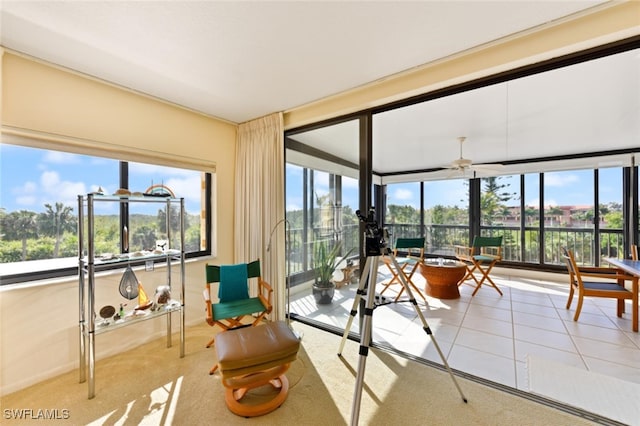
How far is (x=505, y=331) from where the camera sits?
2.74 meters

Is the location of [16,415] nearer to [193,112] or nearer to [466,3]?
[193,112]

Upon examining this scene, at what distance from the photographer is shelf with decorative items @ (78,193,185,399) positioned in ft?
6.13

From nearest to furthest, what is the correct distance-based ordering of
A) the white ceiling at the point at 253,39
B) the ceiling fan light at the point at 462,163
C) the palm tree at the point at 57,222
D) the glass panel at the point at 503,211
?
the white ceiling at the point at 253,39
the palm tree at the point at 57,222
the ceiling fan light at the point at 462,163
the glass panel at the point at 503,211

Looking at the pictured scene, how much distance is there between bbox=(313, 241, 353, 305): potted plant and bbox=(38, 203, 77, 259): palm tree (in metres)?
2.37

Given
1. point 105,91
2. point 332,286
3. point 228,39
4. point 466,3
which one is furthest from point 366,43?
point 332,286

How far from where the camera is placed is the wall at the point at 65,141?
1.83 m

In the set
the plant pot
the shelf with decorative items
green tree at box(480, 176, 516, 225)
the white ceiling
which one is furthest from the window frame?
green tree at box(480, 176, 516, 225)

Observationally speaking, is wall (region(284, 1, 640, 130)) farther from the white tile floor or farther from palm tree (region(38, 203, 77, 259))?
palm tree (region(38, 203, 77, 259))

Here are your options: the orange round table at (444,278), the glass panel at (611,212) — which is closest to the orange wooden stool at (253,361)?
the orange round table at (444,278)

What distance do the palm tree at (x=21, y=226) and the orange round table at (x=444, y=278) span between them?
448 centimetres

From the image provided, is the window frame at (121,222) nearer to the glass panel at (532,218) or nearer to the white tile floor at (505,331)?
the white tile floor at (505,331)

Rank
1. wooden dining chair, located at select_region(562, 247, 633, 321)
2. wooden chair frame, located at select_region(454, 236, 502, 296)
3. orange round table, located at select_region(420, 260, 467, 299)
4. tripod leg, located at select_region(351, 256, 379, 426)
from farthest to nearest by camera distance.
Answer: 1. wooden chair frame, located at select_region(454, 236, 502, 296)
2. orange round table, located at select_region(420, 260, 467, 299)
3. wooden dining chair, located at select_region(562, 247, 633, 321)
4. tripod leg, located at select_region(351, 256, 379, 426)

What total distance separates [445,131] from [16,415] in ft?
16.6

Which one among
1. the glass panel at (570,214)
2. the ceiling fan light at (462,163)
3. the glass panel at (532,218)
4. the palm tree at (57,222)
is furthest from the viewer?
the glass panel at (532,218)
